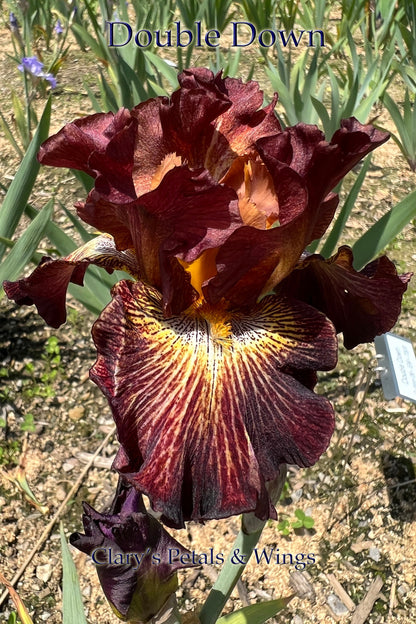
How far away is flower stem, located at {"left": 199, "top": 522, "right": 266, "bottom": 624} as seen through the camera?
86 centimetres

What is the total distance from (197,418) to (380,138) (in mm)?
435

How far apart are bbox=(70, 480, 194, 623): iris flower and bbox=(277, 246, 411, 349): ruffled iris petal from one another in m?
0.37

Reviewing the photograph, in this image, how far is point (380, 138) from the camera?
0.77 meters

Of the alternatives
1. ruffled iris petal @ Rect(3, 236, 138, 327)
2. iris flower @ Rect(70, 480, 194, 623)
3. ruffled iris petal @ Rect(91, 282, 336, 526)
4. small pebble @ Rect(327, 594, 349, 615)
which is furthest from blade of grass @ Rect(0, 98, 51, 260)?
small pebble @ Rect(327, 594, 349, 615)

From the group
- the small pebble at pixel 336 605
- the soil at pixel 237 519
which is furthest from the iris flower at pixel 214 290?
the small pebble at pixel 336 605

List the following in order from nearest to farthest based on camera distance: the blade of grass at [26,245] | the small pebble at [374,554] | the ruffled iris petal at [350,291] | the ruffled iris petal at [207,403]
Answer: the ruffled iris petal at [207,403] < the ruffled iris petal at [350,291] < the blade of grass at [26,245] < the small pebble at [374,554]

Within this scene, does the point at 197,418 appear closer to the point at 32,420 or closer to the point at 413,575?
the point at 413,575

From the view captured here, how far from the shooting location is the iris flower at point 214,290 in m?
0.65

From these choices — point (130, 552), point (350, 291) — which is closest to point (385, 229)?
point (350, 291)

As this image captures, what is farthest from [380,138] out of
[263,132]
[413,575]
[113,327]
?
[413,575]

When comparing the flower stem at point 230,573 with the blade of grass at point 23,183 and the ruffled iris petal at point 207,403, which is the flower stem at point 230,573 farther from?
the blade of grass at point 23,183

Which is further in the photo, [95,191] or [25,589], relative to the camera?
[25,589]

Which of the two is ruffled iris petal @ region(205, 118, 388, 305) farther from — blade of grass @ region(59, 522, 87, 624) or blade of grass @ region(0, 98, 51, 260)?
blade of grass @ region(0, 98, 51, 260)

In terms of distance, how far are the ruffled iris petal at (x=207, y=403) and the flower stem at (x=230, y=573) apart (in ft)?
0.67
